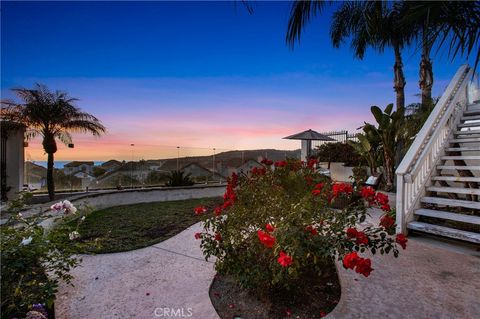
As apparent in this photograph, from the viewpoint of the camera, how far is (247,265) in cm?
252

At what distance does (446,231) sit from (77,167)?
1228 centimetres

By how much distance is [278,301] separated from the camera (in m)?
2.43

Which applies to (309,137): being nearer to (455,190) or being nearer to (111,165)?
(455,190)

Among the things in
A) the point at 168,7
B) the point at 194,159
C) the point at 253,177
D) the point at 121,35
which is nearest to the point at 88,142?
the point at 194,159

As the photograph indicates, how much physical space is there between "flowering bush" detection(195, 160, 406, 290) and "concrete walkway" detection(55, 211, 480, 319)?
0.42 meters

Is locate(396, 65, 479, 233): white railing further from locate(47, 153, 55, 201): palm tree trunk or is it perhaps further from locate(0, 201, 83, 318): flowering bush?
locate(47, 153, 55, 201): palm tree trunk

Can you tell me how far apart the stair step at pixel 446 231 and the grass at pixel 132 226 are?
4063mm

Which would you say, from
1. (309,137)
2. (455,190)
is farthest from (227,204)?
(309,137)

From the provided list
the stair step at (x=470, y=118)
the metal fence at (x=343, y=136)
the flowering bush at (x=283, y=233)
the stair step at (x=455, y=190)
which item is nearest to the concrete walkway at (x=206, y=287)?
the flowering bush at (x=283, y=233)

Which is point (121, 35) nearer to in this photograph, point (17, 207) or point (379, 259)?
point (17, 207)

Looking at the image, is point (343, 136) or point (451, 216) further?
point (343, 136)

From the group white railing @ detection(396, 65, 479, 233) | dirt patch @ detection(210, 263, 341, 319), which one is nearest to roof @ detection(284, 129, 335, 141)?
white railing @ detection(396, 65, 479, 233)

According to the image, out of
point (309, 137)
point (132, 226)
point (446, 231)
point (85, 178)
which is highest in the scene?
point (309, 137)

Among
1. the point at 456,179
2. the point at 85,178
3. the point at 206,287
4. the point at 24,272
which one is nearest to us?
the point at 24,272
